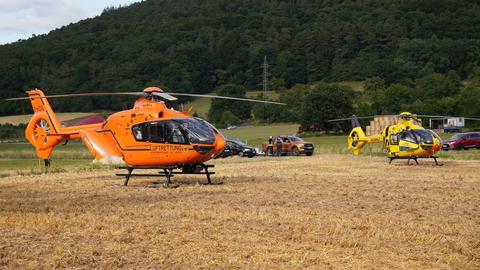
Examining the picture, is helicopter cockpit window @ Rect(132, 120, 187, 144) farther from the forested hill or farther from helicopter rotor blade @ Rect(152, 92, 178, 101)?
the forested hill

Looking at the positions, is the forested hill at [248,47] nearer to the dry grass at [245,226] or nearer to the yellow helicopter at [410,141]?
the yellow helicopter at [410,141]

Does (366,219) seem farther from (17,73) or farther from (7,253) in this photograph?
(17,73)

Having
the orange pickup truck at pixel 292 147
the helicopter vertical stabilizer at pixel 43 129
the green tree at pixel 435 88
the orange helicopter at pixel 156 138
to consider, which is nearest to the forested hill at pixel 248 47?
the green tree at pixel 435 88

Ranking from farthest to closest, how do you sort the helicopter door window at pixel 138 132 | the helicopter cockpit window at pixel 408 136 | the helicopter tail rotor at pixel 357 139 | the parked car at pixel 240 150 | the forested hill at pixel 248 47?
1. the forested hill at pixel 248 47
2. the parked car at pixel 240 150
3. the helicopter tail rotor at pixel 357 139
4. the helicopter cockpit window at pixel 408 136
5. the helicopter door window at pixel 138 132

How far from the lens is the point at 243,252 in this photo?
334 inches

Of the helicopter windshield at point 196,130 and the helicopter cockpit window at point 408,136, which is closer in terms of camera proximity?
the helicopter windshield at point 196,130

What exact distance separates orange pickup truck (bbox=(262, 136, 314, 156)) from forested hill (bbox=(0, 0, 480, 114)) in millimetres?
52202

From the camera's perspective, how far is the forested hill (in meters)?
113

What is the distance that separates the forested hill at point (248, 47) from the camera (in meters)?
113

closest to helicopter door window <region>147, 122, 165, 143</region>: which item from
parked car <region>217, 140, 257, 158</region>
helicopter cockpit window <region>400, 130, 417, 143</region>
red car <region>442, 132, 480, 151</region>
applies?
helicopter cockpit window <region>400, 130, 417, 143</region>

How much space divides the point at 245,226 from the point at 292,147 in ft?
112

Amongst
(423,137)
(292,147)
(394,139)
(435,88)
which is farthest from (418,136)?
(435,88)

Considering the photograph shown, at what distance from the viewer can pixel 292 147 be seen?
44.7 metres

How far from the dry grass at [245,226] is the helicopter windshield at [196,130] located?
137 centimetres
